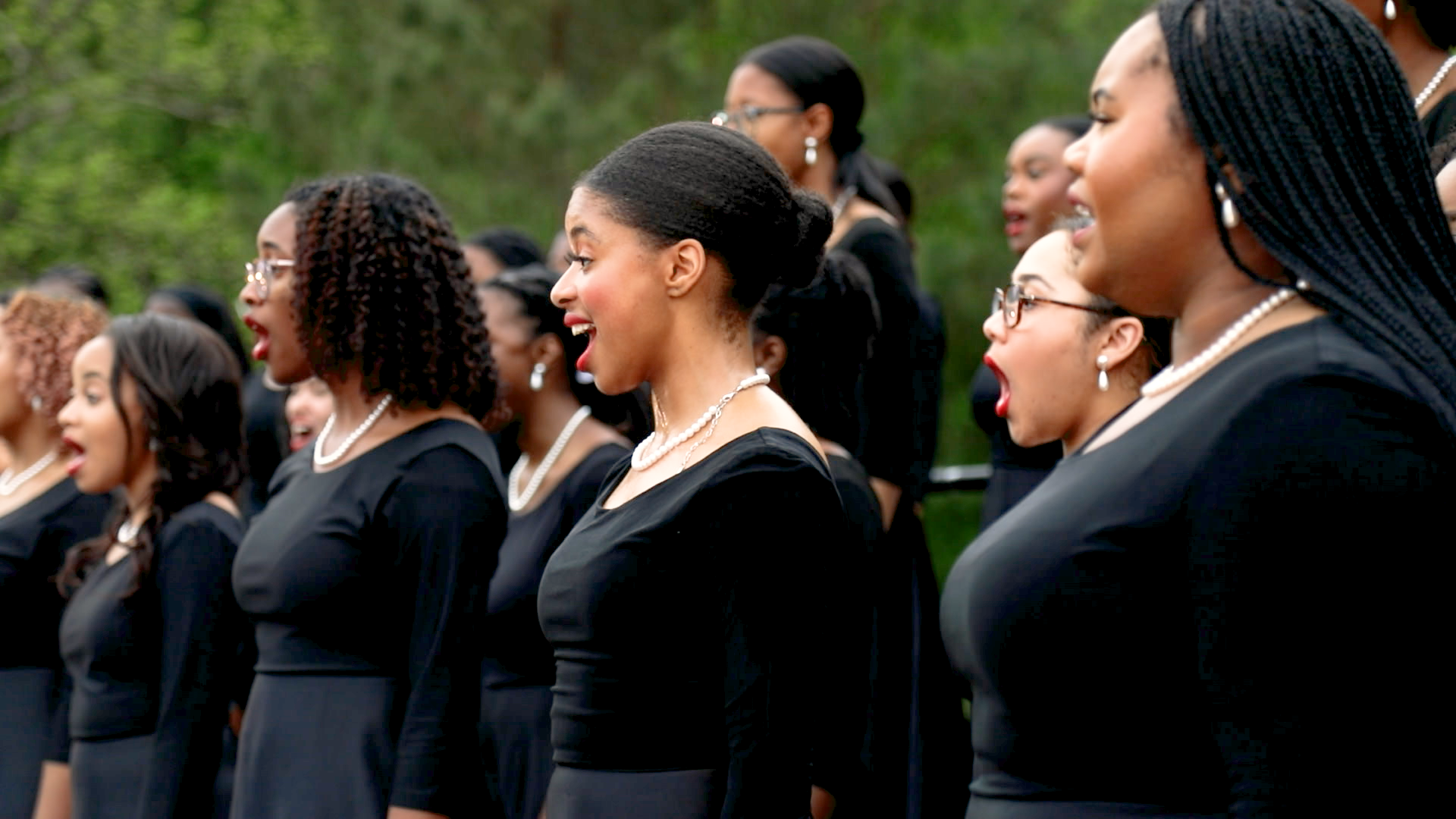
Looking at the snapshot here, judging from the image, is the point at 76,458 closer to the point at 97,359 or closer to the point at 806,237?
the point at 97,359

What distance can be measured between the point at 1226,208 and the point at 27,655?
4586 millimetres

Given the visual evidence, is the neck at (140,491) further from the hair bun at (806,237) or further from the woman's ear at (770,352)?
the hair bun at (806,237)

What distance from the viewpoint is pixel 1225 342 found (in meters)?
2.26

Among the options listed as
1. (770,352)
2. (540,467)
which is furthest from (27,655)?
(770,352)

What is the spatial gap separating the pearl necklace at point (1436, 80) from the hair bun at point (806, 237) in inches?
51.3

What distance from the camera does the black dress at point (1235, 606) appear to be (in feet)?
6.63

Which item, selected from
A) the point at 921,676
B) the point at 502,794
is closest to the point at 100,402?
the point at 502,794

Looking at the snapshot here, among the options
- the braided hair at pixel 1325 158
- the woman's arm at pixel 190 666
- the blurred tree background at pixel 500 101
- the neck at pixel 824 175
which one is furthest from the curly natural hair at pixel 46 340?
the blurred tree background at pixel 500 101

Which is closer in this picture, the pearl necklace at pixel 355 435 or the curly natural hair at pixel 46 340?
the pearl necklace at pixel 355 435

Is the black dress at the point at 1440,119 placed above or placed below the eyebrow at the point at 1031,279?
above

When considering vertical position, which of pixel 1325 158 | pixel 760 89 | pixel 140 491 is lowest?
pixel 140 491

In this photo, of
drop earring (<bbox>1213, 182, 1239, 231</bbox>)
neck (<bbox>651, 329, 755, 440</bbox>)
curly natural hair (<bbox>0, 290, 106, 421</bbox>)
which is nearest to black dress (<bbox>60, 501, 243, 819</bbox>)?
curly natural hair (<bbox>0, 290, 106, 421</bbox>)

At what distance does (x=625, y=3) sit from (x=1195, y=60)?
13550 mm

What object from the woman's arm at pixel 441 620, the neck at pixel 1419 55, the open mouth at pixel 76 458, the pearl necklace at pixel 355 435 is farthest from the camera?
the open mouth at pixel 76 458
